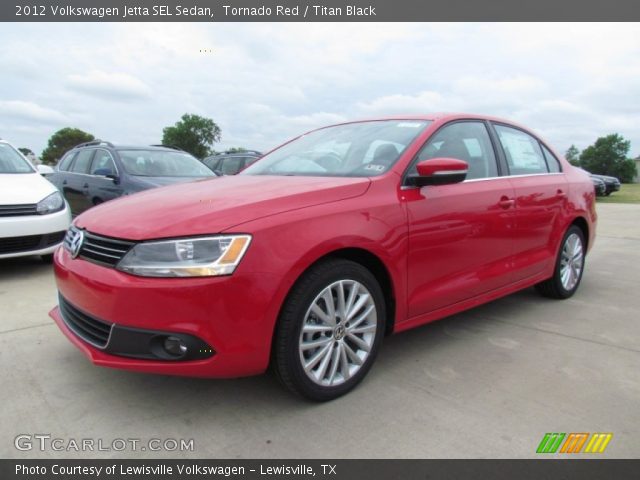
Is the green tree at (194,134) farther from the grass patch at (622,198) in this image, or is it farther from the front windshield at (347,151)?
the front windshield at (347,151)

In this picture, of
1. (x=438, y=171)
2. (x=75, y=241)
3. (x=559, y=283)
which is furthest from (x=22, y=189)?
(x=559, y=283)

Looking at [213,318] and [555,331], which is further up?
[213,318]

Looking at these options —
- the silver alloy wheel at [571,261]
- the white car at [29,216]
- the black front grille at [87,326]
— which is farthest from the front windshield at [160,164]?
the silver alloy wheel at [571,261]

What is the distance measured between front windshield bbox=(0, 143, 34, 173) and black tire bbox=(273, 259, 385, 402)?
507 cm

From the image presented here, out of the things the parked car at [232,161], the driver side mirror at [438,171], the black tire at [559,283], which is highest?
the parked car at [232,161]

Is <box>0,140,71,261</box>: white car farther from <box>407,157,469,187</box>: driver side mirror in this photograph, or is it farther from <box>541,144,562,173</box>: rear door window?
<box>541,144,562,173</box>: rear door window

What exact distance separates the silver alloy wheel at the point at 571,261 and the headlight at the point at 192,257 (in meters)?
3.22

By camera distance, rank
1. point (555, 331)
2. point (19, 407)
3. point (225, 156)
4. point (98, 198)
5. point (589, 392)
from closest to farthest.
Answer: point (19, 407) < point (589, 392) < point (555, 331) < point (98, 198) < point (225, 156)

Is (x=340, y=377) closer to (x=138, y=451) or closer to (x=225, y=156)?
(x=138, y=451)

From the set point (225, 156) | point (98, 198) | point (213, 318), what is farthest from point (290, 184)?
point (225, 156)

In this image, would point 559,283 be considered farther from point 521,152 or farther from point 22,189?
point 22,189

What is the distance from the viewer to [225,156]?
1517 cm

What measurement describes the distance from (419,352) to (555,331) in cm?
114

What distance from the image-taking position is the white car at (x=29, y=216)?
15.5 feet
